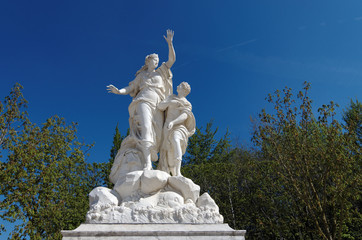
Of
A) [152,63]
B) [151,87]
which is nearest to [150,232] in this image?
[151,87]

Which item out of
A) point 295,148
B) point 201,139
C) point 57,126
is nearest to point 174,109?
point 295,148

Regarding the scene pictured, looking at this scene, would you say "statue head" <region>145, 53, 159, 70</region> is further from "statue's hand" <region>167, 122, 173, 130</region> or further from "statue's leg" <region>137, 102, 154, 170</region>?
"statue's hand" <region>167, 122, 173, 130</region>

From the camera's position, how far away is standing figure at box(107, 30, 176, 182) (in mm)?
5391

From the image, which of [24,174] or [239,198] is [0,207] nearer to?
[24,174]

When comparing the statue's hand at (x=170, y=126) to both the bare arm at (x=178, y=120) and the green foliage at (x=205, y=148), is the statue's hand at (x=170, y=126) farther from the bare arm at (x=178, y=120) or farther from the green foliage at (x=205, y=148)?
the green foliage at (x=205, y=148)

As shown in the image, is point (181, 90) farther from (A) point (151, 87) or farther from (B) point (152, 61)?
(B) point (152, 61)

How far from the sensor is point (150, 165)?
518cm

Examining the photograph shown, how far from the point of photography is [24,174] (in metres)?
10.1

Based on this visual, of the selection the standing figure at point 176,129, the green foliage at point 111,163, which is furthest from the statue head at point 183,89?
the green foliage at point 111,163

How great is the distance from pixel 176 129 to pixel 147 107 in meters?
0.71

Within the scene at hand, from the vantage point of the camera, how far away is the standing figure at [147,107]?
539cm

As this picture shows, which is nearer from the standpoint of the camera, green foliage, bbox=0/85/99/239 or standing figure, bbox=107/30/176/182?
standing figure, bbox=107/30/176/182

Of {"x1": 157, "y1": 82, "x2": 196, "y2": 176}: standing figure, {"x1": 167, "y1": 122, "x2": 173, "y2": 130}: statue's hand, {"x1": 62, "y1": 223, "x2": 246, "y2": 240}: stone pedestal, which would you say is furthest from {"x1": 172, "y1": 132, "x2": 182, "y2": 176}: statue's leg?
{"x1": 62, "y1": 223, "x2": 246, "y2": 240}: stone pedestal

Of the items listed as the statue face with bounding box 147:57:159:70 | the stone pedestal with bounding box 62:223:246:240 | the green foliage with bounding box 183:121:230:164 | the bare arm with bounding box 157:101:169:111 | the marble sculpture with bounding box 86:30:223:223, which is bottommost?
the stone pedestal with bounding box 62:223:246:240
